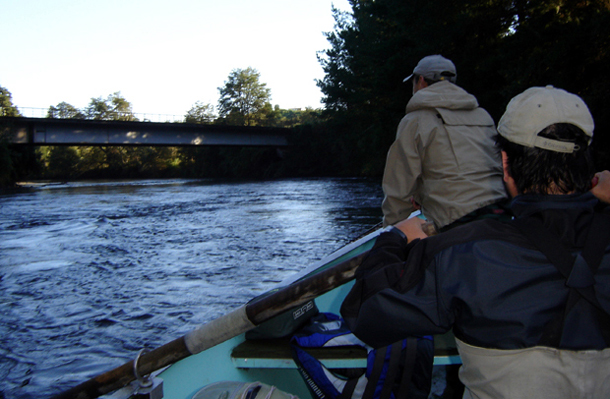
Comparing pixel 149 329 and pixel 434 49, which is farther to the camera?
pixel 434 49

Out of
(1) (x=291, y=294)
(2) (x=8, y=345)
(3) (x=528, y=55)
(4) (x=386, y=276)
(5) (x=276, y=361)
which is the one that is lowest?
→ (2) (x=8, y=345)

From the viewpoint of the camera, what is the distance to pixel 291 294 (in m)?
2.01

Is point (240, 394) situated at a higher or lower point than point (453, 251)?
lower

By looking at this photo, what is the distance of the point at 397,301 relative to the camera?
3.92ft

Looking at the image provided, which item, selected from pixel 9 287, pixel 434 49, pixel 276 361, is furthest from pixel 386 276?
pixel 434 49

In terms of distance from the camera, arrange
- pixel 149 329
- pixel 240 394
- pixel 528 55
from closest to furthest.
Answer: pixel 240 394 < pixel 149 329 < pixel 528 55

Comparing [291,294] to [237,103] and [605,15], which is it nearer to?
[605,15]

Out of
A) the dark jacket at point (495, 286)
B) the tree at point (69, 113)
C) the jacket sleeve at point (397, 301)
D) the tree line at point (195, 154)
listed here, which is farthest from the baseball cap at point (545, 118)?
the tree at point (69, 113)

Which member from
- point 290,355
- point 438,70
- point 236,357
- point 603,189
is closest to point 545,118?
point 603,189

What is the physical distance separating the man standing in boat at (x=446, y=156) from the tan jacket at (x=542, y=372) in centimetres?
120

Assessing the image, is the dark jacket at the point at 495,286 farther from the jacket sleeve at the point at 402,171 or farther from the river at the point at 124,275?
the river at the point at 124,275

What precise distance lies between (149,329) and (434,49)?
14429 mm

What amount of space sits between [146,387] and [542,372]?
165 cm

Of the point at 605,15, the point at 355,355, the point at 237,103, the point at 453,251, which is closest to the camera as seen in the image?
the point at 453,251
